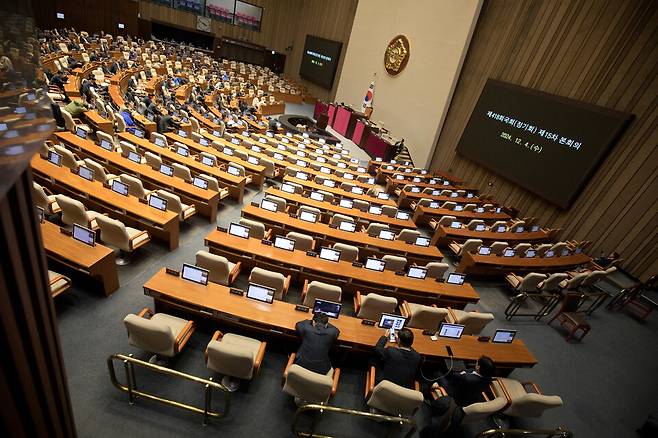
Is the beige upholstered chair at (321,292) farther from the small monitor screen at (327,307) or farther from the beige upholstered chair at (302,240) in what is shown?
the beige upholstered chair at (302,240)

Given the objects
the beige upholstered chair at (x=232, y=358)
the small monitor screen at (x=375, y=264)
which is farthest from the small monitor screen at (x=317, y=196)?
the beige upholstered chair at (x=232, y=358)

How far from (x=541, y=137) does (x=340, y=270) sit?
939 cm

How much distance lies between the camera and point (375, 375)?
3.88 meters

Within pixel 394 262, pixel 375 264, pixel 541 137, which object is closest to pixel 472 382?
pixel 375 264

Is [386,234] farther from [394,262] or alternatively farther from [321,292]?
[321,292]

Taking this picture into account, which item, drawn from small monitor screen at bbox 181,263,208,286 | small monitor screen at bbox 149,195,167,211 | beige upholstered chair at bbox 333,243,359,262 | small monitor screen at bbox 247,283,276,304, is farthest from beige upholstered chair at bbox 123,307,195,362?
beige upholstered chair at bbox 333,243,359,262

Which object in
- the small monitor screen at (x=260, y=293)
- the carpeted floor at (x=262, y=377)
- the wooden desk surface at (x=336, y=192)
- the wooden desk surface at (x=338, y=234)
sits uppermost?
the small monitor screen at (x=260, y=293)

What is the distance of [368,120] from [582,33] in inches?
421

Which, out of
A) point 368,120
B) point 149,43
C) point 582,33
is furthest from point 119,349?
point 149,43

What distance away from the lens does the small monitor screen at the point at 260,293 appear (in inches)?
163

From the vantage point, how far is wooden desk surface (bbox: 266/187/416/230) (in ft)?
25.2

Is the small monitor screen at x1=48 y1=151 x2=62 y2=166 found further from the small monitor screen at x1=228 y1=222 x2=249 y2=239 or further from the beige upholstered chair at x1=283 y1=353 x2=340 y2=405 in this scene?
the beige upholstered chair at x1=283 y1=353 x2=340 y2=405

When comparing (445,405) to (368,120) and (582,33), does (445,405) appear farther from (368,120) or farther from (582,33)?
(368,120)

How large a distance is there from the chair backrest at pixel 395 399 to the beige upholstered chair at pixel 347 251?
105 inches
